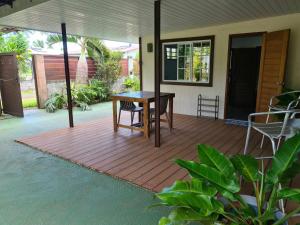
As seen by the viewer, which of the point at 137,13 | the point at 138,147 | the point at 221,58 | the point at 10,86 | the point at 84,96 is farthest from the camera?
the point at 84,96

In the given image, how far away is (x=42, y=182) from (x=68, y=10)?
112 inches

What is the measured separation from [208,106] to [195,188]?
15.6 feet

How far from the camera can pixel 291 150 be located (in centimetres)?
141

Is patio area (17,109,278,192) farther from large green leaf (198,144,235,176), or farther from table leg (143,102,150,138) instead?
large green leaf (198,144,235,176)

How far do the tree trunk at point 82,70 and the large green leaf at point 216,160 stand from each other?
8.05m

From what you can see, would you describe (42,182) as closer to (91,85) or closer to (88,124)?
(88,124)

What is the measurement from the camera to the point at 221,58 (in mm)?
5465

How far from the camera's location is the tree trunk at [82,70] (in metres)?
8.78

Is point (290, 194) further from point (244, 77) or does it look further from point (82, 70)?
point (82, 70)

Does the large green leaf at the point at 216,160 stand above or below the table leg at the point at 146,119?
above

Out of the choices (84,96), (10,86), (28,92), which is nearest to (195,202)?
(10,86)

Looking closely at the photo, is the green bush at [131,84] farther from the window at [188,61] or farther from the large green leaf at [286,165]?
the large green leaf at [286,165]

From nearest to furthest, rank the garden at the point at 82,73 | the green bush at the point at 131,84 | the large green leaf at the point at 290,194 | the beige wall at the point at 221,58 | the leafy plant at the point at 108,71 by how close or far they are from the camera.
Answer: the large green leaf at the point at 290,194 → the beige wall at the point at 221,58 → the garden at the point at 82,73 → the leafy plant at the point at 108,71 → the green bush at the point at 131,84

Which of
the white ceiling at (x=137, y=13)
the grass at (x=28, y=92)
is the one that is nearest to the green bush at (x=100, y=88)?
the grass at (x=28, y=92)
